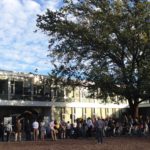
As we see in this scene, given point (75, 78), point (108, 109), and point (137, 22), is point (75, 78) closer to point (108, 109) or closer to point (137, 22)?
point (137, 22)

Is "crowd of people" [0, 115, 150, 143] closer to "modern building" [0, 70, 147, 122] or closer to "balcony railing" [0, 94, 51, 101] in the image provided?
"modern building" [0, 70, 147, 122]

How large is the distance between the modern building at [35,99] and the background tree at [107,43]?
819 cm

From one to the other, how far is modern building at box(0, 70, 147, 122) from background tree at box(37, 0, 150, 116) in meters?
8.19

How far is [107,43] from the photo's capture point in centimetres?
4441

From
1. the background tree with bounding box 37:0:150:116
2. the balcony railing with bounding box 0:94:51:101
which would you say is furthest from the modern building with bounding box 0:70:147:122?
the background tree with bounding box 37:0:150:116

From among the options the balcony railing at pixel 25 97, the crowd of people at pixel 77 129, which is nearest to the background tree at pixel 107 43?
the crowd of people at pixel 77 129

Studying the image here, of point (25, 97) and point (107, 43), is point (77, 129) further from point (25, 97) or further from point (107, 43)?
point (25, 97)

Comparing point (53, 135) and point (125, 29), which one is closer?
point (53, 135)

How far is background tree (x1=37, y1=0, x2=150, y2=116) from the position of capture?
143 feet

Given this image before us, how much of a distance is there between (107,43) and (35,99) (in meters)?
19.4

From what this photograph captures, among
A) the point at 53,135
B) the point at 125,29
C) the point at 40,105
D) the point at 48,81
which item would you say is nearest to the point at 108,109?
the point at 40,105

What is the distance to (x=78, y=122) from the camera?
40656 mm

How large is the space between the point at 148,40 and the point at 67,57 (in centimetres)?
840

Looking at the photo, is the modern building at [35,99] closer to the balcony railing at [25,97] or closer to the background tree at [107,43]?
the balcony railing at [25,97]
